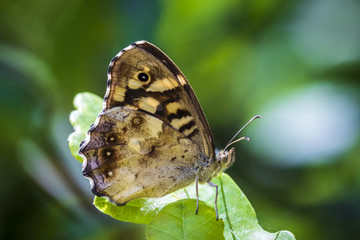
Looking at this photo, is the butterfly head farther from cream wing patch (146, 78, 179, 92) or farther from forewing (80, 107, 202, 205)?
cream wing patch (146, 78, 179, 92)

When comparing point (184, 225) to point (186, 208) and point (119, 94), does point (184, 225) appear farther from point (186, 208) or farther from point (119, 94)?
point (119, 94)

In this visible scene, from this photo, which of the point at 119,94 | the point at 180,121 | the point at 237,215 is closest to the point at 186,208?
the point at 237,215

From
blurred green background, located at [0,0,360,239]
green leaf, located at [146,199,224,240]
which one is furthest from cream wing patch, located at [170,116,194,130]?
→ blurred green background, located at [0,0,360,239]

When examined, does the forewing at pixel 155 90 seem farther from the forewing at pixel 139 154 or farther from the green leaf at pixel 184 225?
the green leaf at pixel 184 225

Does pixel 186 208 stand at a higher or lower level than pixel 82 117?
lower

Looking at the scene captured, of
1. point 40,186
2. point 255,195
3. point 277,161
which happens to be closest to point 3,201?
point 40,186

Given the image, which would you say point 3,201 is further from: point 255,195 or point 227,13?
point 227,13
